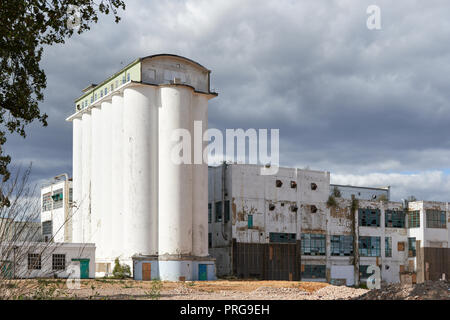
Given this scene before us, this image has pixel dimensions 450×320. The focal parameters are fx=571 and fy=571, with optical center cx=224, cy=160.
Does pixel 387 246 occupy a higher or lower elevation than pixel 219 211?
lower

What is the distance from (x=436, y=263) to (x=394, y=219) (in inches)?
291

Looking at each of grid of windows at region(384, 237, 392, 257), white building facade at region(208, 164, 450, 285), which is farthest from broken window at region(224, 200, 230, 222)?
grid of windows at region(384, 237, 392, 257)

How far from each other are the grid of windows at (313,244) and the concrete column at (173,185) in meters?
16.0

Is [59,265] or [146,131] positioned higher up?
[146,131]

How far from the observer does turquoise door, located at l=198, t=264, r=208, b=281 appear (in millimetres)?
52875

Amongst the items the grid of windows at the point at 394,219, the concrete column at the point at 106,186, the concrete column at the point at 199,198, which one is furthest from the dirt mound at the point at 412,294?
the grid of windows at the point at 394,219

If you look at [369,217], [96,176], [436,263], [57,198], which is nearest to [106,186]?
[96,176]

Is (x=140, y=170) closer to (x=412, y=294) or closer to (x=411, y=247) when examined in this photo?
(x=412, y=294)

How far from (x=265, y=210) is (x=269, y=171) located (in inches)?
167

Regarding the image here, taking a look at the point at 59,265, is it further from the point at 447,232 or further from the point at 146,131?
the point at 447,232

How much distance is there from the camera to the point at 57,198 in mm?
71062

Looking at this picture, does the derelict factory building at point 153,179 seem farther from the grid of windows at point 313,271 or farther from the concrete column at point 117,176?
the grid of windows at point 313,271
